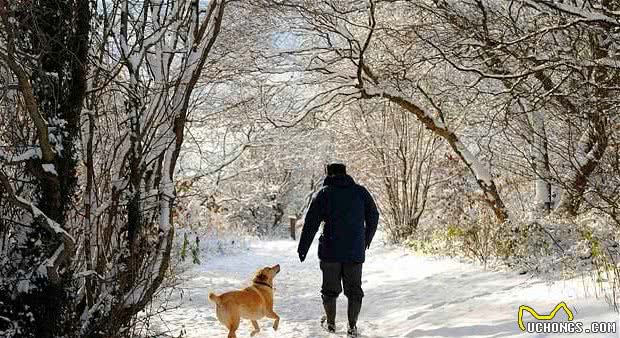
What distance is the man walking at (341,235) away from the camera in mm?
5145

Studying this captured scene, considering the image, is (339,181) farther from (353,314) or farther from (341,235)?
(353,314)

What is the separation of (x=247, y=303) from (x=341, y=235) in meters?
1.09

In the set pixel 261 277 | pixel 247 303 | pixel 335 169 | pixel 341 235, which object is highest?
pixel 335 169

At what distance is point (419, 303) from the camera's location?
6270 millimetres

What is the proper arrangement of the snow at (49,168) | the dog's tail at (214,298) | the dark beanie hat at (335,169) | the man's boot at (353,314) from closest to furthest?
the snow at (49,168), the dog's tail at (214,298), the man's boot at (353,314), the dark beanie hat at (335,169)

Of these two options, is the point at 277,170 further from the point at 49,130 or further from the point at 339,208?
the point at 49,130

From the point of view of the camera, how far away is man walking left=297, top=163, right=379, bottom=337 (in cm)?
514

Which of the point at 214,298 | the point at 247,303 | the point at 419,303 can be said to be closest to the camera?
the point at 214,298

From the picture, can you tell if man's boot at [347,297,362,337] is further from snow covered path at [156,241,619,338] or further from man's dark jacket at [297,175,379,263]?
man's dark jacket at [297,175,379,263]

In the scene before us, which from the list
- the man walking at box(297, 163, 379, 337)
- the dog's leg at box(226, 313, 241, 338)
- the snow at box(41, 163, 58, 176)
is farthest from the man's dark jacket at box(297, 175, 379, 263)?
the snow at box(41, 163, 58, 176)

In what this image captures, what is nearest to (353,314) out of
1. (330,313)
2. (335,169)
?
(330,313)

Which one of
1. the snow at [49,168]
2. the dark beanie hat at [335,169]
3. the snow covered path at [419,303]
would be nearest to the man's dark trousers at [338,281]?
the snow covered path at [419,303]

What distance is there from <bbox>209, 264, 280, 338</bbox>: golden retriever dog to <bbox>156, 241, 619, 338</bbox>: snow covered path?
413mm

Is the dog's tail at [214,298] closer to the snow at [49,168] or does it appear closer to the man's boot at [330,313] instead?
the man's boot at [330,313]
